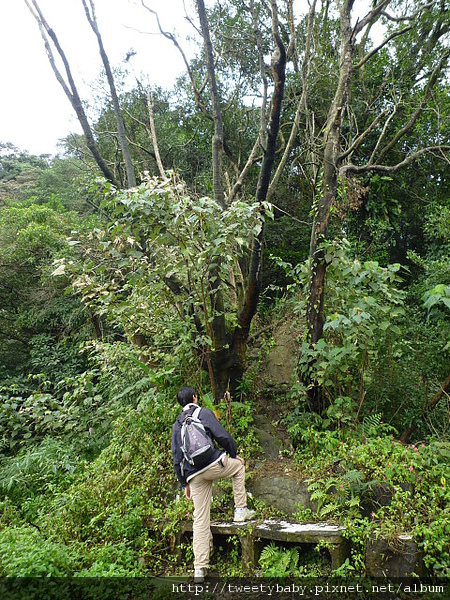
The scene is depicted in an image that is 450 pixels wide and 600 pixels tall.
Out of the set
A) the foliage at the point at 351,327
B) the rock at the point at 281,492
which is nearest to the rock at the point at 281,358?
the foliage at the point at 351,327

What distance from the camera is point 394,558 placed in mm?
3258

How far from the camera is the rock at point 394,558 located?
3.20 meters

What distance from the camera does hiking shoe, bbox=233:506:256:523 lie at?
3.91 metres

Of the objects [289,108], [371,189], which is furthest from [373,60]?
[371,189]

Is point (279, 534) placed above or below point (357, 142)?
below

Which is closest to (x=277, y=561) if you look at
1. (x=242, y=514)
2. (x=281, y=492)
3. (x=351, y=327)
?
(x=242, y=514)

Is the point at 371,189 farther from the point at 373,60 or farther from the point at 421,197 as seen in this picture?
the point at 373,60

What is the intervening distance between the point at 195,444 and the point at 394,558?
1.90 m

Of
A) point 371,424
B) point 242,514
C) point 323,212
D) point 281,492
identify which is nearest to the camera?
point 242,514

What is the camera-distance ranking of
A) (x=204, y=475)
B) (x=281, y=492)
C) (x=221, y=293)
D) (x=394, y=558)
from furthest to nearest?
(x=221, y=293)
(x=281, y=492)
(x=204, y=475)
(x=394, y=558)

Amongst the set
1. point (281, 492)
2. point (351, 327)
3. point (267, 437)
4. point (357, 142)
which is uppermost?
point (357, 142)

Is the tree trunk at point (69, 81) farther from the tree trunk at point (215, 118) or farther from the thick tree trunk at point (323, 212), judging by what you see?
the thick tree trunk at point (323, 212)

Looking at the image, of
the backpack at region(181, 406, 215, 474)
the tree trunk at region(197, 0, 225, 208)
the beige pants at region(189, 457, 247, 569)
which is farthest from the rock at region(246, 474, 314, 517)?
the tree trunk at region(197, 0, 225, 208)

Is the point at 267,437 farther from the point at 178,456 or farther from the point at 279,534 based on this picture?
the point at 178,456
